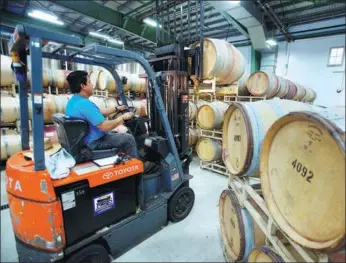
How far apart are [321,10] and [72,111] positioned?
9.18m

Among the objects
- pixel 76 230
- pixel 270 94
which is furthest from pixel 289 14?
pixel 76 230

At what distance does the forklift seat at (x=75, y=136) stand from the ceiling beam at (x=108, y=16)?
555 cm

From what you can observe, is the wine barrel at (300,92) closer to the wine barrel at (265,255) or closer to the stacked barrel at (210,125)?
the stacked barrel at (210,125)

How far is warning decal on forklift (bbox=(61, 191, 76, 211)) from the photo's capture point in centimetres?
209

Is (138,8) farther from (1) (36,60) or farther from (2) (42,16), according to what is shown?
(1) (36,60)

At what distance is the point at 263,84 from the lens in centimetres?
629

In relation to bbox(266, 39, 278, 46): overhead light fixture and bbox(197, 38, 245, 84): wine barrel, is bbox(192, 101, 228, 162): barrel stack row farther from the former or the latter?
bbox(266, 39, 278, 46): overhead light fixture

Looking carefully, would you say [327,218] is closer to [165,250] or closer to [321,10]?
[165,250]

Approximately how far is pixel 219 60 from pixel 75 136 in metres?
3.56

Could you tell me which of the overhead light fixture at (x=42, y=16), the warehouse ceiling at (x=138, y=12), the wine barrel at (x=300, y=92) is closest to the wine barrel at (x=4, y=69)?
the warehouse ceiling at (x=138, y=12)

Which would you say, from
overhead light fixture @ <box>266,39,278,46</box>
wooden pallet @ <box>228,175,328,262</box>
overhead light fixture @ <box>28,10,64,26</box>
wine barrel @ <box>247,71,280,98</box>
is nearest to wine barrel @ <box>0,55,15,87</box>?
wooden pallet @ <box>228,175,328,262</box>

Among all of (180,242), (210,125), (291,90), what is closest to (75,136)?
(180,242)

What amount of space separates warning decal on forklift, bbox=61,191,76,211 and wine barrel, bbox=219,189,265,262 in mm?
1863

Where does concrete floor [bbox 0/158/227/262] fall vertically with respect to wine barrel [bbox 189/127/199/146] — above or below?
below
